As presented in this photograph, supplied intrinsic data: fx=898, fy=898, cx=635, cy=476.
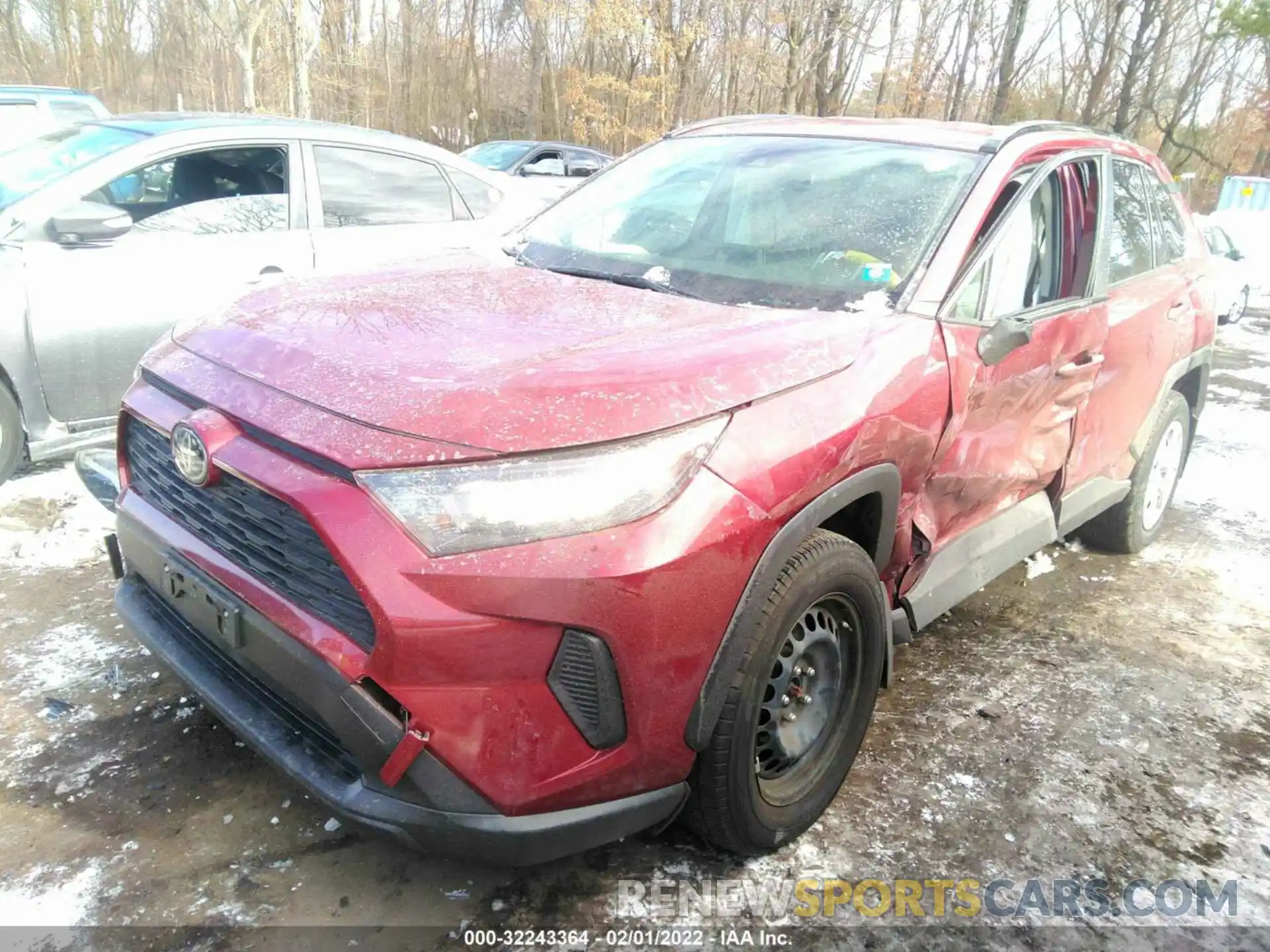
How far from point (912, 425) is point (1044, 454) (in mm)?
1068

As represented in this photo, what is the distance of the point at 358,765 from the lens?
6.00 feet

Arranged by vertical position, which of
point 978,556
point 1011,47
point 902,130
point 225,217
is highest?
point 1011,47

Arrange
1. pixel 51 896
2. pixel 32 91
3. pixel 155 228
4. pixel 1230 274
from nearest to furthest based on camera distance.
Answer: pixel 51 896, pixel 155 228, pixel 32 91, pixel 1230 274

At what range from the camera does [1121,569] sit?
436cm

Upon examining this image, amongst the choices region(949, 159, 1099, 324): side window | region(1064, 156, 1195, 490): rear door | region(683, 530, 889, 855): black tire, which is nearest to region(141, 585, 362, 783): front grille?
region(683, 530, 889, 855): black tire

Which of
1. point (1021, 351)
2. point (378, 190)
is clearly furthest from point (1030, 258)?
point (378, 190)

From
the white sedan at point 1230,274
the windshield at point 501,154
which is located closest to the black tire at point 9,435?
the white sedan at point 1230,274

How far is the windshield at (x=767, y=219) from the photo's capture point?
105 inches

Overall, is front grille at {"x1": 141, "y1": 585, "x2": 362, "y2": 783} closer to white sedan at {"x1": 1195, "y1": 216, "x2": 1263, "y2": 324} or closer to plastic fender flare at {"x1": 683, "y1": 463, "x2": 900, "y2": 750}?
plastic fender flare at {"x1": 683, "y1": 463, "x2": 900, "y2": 750}

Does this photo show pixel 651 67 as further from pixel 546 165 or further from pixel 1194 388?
pixel 1194 388

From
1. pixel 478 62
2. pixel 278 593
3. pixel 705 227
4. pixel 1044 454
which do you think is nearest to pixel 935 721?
pixel 1044 454

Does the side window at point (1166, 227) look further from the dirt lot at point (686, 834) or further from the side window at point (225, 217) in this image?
the side window at point (225, 217)

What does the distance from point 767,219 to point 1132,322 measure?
1.66 meters

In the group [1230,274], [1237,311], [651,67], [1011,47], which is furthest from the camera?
[651,67]
